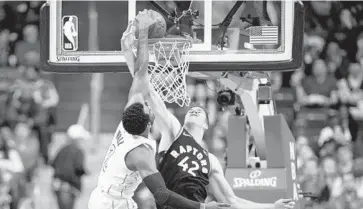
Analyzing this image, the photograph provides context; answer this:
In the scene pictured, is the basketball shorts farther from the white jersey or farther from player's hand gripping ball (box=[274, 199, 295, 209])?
player's hand gripping ball (box=[274, 199, 295, 209])

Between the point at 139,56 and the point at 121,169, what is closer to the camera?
the point at 121,169

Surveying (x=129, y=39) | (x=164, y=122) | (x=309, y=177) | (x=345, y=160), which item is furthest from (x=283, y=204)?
(x=345, y=160)

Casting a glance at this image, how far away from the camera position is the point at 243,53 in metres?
7.29

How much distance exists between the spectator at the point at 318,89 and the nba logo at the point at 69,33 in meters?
5.64

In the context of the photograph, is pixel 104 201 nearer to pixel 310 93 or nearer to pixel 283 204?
pixel 283 204

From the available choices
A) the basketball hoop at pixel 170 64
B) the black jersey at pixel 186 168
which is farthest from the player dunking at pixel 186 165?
the basketball hoop at pixel 170 64

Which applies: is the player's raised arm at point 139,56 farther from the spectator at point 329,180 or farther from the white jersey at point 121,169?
the spectator at point 329,180

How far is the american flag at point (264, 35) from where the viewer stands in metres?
7.30

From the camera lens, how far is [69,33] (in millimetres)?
7504

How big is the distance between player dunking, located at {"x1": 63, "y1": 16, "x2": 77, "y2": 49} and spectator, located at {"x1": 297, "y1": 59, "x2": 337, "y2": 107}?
5.66m

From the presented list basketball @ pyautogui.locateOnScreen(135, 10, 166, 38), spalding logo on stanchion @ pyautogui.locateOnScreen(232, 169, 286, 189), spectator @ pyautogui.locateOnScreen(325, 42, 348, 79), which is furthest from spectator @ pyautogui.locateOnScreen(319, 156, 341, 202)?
basketball @ pyautogui.locateOnScreen(135, 10, 166, 38)

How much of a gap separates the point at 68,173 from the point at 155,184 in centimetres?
572

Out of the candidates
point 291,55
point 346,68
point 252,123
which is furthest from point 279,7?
point 346,68

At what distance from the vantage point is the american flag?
730cm
